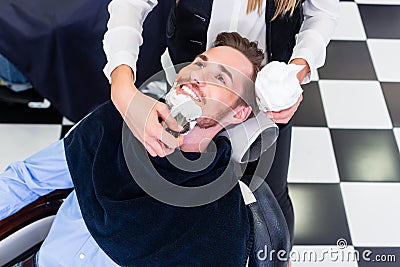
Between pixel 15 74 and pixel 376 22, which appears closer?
pixel 15 74

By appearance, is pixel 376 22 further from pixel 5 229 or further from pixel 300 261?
pixel 5 229

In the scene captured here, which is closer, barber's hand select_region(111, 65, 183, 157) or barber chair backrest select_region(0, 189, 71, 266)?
barber's hand select_region(111, 65, 183, 157)

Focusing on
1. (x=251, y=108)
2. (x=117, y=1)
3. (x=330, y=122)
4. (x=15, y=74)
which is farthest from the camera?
(x=330, y=122)

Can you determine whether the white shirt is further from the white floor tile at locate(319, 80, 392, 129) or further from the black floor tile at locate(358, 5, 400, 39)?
the black floor tile at locate(358, 5, 400, 39)

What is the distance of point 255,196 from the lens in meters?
1.42

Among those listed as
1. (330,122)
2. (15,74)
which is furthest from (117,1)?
(330,122)

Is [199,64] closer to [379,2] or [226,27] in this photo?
[226,27]

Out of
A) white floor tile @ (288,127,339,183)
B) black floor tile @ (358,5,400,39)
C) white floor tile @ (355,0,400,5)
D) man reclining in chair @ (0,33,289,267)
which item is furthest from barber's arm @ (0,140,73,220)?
white floor tile @ (355,0,400,5)

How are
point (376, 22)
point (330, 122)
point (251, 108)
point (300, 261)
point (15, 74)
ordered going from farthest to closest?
point (376, 22) → point (330, 122) → point (15, 74) → point (300, 261) → point (251, 108)

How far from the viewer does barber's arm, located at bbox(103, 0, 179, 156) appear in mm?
1303

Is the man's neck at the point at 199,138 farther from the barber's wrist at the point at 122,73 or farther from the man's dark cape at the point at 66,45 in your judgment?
the man's dark cape at the point at 66,45

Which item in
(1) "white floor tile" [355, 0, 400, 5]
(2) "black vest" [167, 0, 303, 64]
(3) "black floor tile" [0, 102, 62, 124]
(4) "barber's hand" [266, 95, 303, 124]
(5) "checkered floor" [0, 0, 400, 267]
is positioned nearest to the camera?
(4) "barber's hand" [266, 95, 303, 124]

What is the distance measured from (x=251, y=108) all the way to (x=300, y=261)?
1.01 metres

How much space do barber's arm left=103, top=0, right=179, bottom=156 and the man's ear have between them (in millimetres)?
186
